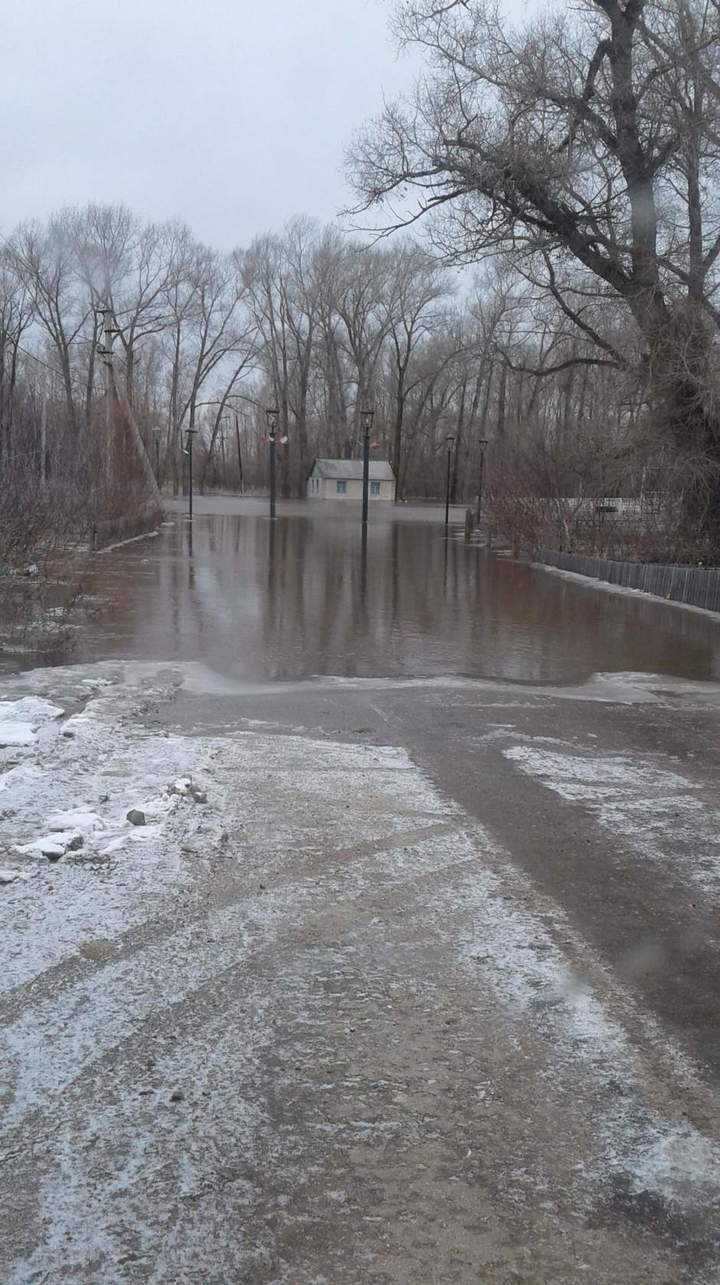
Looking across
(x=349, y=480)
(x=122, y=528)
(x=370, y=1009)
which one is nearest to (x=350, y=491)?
(x=349, y=480)

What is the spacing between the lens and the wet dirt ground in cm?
266

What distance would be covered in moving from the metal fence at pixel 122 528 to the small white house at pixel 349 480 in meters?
44.3

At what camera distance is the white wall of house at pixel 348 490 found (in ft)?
271

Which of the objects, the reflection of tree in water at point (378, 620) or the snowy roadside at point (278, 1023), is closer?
the snowy roadside at point (278, 1023)

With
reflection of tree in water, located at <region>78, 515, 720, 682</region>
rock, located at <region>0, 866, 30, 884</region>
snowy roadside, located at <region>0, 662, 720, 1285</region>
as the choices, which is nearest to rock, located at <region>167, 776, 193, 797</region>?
snowy roadside, located at <region>0, 662, 720, 1285</region>

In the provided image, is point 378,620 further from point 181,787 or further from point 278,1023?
point 278,1023

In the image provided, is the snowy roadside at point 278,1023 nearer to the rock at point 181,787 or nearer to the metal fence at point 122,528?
the rock at point 181,787

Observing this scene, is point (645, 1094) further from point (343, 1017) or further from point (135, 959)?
point (135, 959)

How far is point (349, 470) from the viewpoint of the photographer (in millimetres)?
82188

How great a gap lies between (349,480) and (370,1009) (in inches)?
3128

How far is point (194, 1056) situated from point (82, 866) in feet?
5.50

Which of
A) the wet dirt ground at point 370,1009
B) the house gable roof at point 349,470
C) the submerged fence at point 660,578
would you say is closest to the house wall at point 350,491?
the house gable roof at point 349,470

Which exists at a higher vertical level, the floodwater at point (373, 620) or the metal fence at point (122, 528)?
the metal fence at point (122, 528)

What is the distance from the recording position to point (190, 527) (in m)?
41.9
